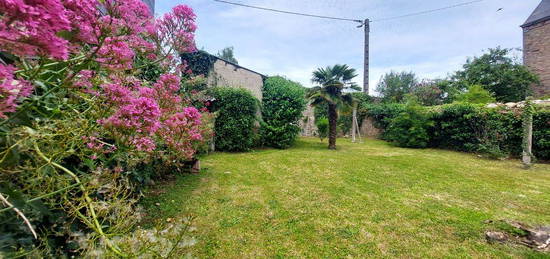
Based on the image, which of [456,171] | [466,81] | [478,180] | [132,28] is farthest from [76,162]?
[466,81]

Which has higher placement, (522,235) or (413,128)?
(413,128)

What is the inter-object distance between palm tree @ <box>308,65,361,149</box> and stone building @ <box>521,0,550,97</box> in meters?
14.3

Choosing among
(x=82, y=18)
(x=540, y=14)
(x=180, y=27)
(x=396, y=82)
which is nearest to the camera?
(x=82, y=18)

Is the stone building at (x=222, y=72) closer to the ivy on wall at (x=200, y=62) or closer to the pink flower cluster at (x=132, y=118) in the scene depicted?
the ivy on wall at (x=200, y=62)

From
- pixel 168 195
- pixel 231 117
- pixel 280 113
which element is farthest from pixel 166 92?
pixel 280 113

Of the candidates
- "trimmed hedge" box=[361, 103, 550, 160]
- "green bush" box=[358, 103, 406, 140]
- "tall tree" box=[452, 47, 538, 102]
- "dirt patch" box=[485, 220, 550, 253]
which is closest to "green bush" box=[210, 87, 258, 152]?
"dirt patch" box=[485, 220, 550, 253]

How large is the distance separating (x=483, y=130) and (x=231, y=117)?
32.1ft

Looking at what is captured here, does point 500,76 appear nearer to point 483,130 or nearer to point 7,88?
point 483,130

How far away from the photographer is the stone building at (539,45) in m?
13.6

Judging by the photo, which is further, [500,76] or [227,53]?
[227,53]

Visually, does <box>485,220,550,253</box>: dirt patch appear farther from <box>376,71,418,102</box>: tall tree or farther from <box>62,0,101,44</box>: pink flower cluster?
<box>376,71,418,102</box>: tall tree

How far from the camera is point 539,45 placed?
13898mm

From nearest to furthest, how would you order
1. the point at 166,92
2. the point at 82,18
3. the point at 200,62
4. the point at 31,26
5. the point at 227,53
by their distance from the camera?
the point at 31,26 → the point at 82,18 → the point at 166,92 → the point at 200,62 → the point at 227,53

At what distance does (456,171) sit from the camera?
19.0 ft
